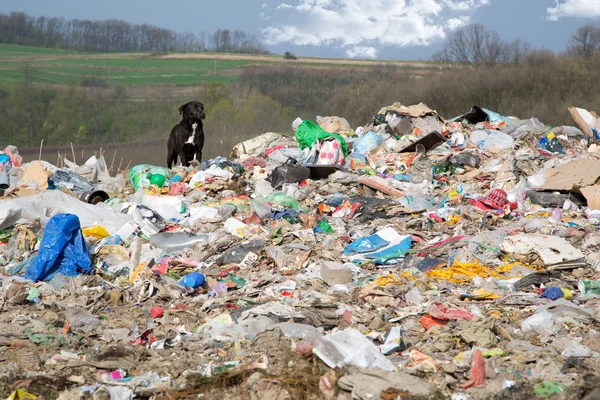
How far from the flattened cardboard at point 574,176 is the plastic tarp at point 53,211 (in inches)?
192

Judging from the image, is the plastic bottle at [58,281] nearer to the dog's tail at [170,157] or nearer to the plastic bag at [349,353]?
the plastic bag at [349,353]

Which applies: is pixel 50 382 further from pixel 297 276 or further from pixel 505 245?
pixel 505 245

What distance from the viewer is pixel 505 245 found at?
5895mm

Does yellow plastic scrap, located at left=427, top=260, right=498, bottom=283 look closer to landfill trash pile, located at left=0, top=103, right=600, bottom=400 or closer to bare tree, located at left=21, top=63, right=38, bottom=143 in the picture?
landfill trash pile, located at left=0, top=103, right=600, bottom=400

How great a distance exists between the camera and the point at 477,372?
140 inches

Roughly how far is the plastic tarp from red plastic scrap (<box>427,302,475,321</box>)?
12.9 ft

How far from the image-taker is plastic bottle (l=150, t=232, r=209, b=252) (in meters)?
6.66

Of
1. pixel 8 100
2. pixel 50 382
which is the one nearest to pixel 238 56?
pixel 8 100

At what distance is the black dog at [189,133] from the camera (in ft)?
34.8

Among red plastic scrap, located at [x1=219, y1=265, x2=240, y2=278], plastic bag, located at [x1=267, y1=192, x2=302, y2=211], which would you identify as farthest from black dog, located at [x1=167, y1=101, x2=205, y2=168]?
red plastic scrap, located at [x1=219, y1=265, x2=240, y2=278]

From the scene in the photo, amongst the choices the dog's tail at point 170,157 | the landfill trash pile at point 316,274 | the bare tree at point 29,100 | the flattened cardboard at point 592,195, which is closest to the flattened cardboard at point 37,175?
the landfill trash pile at point 316,274

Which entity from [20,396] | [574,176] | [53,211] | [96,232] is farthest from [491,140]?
[20,396]

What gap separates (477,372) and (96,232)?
4645 millimetres

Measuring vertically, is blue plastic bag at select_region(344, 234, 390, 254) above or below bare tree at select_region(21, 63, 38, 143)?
above
